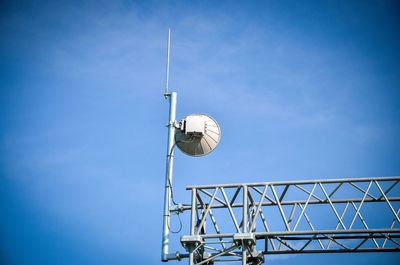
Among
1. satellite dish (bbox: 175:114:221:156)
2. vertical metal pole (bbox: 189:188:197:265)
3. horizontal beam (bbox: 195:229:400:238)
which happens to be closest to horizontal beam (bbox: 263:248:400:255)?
horizontal beam (bbox: 195:229:400:238)

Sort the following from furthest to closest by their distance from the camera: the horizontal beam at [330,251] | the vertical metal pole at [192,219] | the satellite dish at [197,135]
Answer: the satellite dish at [197,135] → the horizontal beam at [330,251] → the vertical metal pole at [192,219]

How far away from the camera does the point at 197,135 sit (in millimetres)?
24172

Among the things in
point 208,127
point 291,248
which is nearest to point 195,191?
point 208,127

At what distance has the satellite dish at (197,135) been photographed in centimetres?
2411

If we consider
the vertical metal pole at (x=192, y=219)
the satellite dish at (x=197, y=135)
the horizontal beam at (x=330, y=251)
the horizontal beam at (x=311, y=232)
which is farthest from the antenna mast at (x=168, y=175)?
the horizontal beam at (x=330, y=251)

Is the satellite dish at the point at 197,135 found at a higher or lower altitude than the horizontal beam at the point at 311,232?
higher

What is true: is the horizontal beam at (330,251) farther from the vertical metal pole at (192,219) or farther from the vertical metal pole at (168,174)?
the vertical metal pole at (168,174)

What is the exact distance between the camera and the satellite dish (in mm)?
24109

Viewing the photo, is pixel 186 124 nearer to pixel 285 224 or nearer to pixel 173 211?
pixel 173 211

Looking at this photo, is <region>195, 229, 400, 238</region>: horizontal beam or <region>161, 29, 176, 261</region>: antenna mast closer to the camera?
<region>195, 229, 400, 238</region>: horizontal beam

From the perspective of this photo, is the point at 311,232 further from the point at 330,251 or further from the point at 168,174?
the point at 168,174

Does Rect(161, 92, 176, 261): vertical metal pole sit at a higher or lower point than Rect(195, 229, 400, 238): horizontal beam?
higher

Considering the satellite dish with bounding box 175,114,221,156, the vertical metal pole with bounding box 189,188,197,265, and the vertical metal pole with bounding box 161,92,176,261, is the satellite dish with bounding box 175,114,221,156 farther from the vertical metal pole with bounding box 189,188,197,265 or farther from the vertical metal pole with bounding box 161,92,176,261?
the vertical metal pole with bounding box 189,188,197,265

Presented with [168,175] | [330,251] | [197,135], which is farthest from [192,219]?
[330,251]
